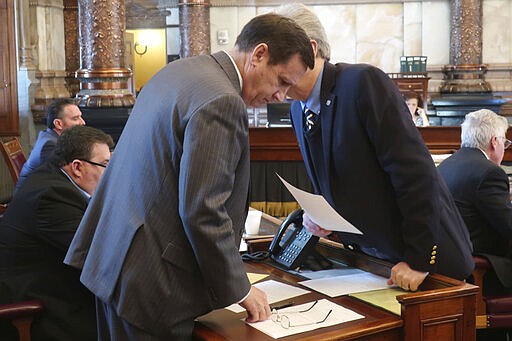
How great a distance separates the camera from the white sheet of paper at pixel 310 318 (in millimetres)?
1711

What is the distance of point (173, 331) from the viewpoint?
1761 mm

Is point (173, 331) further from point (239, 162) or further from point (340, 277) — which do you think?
point (340, 277)

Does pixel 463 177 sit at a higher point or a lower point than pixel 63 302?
higher

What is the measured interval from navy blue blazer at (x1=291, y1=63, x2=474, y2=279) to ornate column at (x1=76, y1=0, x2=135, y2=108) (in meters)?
5.05

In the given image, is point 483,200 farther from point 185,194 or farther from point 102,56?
point 102,56

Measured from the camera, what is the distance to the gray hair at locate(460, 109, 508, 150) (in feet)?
12.2

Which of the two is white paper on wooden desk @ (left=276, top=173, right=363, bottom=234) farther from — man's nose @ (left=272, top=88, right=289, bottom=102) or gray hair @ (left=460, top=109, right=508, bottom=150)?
gray hair @ (left=460, top=109, right=508, bottom=150)

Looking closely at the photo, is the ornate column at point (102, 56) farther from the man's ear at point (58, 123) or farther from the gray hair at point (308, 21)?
the gray hair at point (308, 21)

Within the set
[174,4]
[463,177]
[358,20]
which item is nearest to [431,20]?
[358,20]

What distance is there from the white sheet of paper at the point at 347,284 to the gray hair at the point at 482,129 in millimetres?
1791

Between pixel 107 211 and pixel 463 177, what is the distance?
2.24 meters

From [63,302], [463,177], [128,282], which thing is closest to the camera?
[128,282]

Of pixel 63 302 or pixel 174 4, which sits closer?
pixel 63 302

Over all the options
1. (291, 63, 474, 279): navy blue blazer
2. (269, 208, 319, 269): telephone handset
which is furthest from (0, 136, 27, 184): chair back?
(291, 63, 474, 279): navy blue blazer
